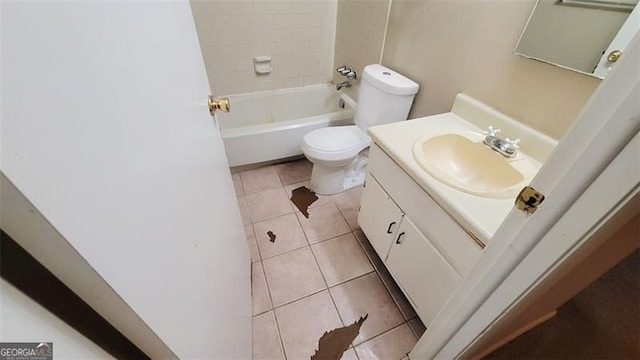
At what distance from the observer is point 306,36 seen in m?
2.35

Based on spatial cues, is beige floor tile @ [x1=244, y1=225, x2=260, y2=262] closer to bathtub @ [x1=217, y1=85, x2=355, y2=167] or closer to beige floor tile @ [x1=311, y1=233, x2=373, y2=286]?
beige floor tile @ [x1=311, y1=233, x2=373, y2=286]

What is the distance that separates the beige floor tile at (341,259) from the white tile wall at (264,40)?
5.47ft

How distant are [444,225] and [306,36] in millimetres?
2122

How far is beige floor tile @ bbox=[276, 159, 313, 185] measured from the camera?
215cm

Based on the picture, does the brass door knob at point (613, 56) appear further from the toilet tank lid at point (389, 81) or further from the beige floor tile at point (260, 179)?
the beige floor tile at point (260, 179)

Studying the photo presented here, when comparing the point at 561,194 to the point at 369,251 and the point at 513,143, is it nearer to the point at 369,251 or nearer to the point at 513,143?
the point at 513,143

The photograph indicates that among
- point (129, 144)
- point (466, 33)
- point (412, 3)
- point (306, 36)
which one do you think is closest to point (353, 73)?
point (306, 36)

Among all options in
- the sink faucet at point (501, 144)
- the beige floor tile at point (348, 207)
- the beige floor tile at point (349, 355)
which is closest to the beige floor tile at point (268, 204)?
the beige floor tile at point (348, 207)

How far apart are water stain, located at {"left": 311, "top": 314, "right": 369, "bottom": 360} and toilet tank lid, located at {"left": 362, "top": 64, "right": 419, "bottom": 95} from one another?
50.0 inches

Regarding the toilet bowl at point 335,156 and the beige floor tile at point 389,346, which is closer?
the beige floor tile at point 389,346

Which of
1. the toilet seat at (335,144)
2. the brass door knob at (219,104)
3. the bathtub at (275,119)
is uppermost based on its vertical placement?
the brass door knob at (219,104)

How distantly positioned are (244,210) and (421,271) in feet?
4.10

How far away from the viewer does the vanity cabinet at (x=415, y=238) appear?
88 cm

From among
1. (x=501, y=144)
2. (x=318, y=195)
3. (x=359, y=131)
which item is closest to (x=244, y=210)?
(x=318, y=195)
